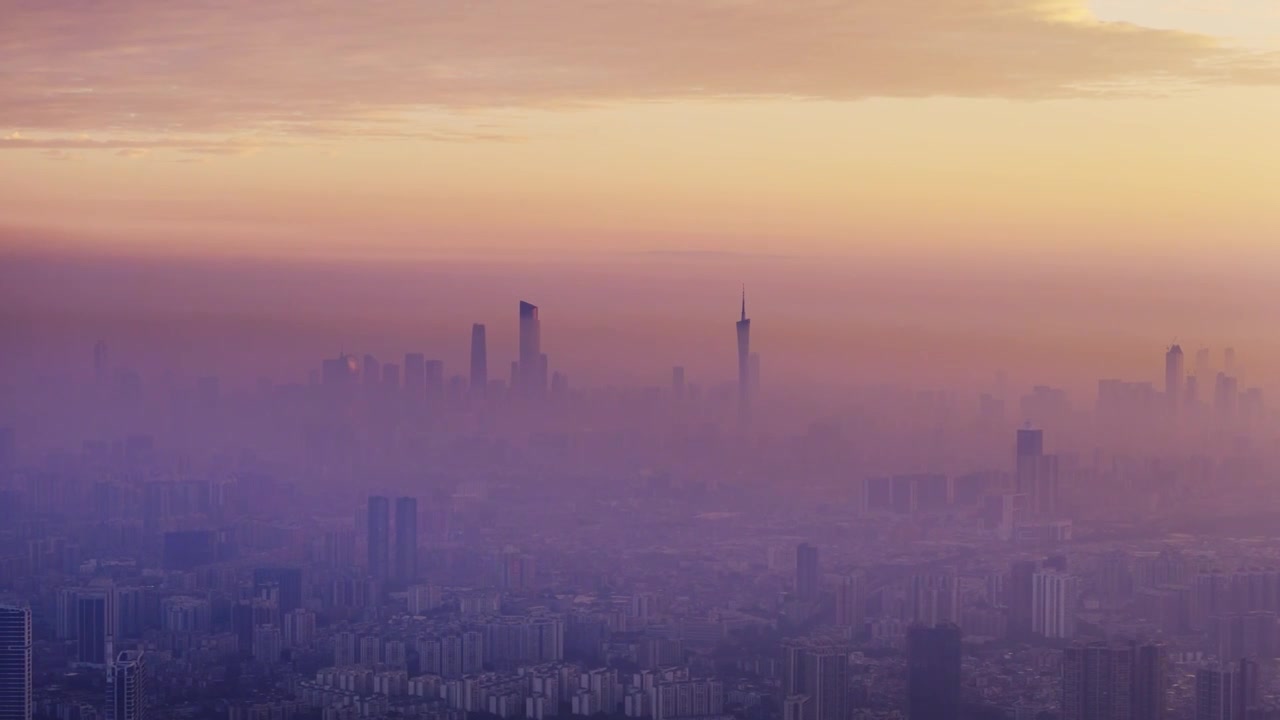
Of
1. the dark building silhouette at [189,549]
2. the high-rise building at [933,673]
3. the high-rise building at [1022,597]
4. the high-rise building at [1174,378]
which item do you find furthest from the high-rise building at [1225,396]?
the dark building silhouette at [189,549]

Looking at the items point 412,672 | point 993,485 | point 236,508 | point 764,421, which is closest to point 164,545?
point 236,508

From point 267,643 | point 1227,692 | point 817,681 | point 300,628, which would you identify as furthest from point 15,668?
point 1227,692

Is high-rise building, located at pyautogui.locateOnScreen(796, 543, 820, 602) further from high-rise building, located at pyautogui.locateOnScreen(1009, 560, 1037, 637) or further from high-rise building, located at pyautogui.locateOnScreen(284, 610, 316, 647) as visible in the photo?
high-rise building, located at pyautogui.locateOnScreen(284, 610, 316, 647)

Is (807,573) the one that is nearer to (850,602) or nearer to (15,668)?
(850,602)

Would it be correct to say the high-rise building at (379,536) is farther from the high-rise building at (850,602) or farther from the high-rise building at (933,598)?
the high-rise building at (933,598)

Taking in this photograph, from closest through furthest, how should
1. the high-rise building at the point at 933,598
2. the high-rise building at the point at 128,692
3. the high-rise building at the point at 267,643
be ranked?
the high-rise building at the point at 128,692
the high-rise building at the point at 267,643
the high-rise building at the point at 933,598
